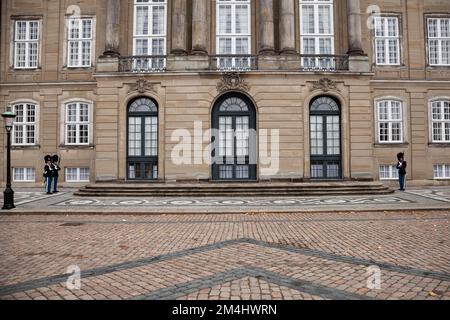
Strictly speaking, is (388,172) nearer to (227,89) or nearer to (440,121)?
(440,121)

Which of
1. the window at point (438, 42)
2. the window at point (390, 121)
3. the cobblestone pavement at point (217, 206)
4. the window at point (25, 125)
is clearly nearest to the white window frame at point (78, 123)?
the window at point (25, 125)

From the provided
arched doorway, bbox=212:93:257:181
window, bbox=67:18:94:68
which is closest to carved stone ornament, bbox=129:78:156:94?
arched doorway, bbox=212:93:257:181

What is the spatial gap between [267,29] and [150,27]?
8.09 m

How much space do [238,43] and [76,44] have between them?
1207 cm

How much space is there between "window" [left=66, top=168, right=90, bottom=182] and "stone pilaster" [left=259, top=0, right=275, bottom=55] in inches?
579

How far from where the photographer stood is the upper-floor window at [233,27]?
22.5 metres

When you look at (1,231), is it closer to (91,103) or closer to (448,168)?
(91,103)

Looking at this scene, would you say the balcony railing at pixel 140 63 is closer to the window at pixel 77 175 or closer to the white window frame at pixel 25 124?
the window at pixel 77 175

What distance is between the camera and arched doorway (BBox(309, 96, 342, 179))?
20.8 meters

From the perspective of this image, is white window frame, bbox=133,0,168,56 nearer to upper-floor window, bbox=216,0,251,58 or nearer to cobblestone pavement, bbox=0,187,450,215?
upper-floor window, bbox=216,0,251,58

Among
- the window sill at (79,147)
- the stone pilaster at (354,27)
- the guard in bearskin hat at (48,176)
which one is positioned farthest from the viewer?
the window sill at (79,147)

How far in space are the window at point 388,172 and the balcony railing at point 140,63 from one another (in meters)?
16.6

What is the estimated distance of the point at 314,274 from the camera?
5.49m
